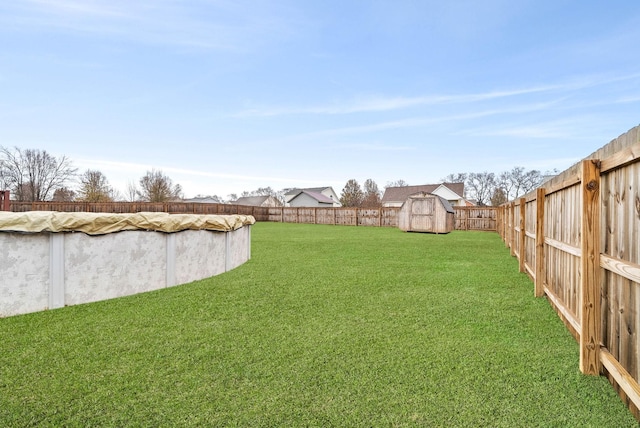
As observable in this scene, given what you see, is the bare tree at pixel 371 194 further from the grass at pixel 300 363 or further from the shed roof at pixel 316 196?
the grass at pixel 300 363

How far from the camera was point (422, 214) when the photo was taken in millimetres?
18609

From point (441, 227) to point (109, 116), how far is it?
67.0 ft

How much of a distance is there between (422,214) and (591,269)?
1683 cm

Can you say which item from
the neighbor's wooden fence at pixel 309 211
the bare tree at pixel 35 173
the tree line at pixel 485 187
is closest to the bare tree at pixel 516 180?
the tree line at pixel 485 187

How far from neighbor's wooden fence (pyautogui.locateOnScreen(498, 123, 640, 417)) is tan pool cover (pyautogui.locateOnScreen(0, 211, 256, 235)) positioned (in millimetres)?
5027

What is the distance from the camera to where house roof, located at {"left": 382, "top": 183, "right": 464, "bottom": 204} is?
46272mm

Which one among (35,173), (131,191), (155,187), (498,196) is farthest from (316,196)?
(35,173)

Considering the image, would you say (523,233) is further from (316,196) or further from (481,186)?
(481,186)

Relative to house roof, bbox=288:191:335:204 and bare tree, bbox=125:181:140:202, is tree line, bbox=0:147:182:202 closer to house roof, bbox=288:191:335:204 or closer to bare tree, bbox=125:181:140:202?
bare tree, bbox=125:181:140:202

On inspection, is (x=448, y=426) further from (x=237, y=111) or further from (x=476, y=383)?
(x=237, y=111)

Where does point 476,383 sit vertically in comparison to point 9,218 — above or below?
below

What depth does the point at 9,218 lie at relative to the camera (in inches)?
142

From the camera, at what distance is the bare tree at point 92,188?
37322mm

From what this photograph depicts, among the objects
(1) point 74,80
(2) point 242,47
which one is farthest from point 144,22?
(1) point 74,80
